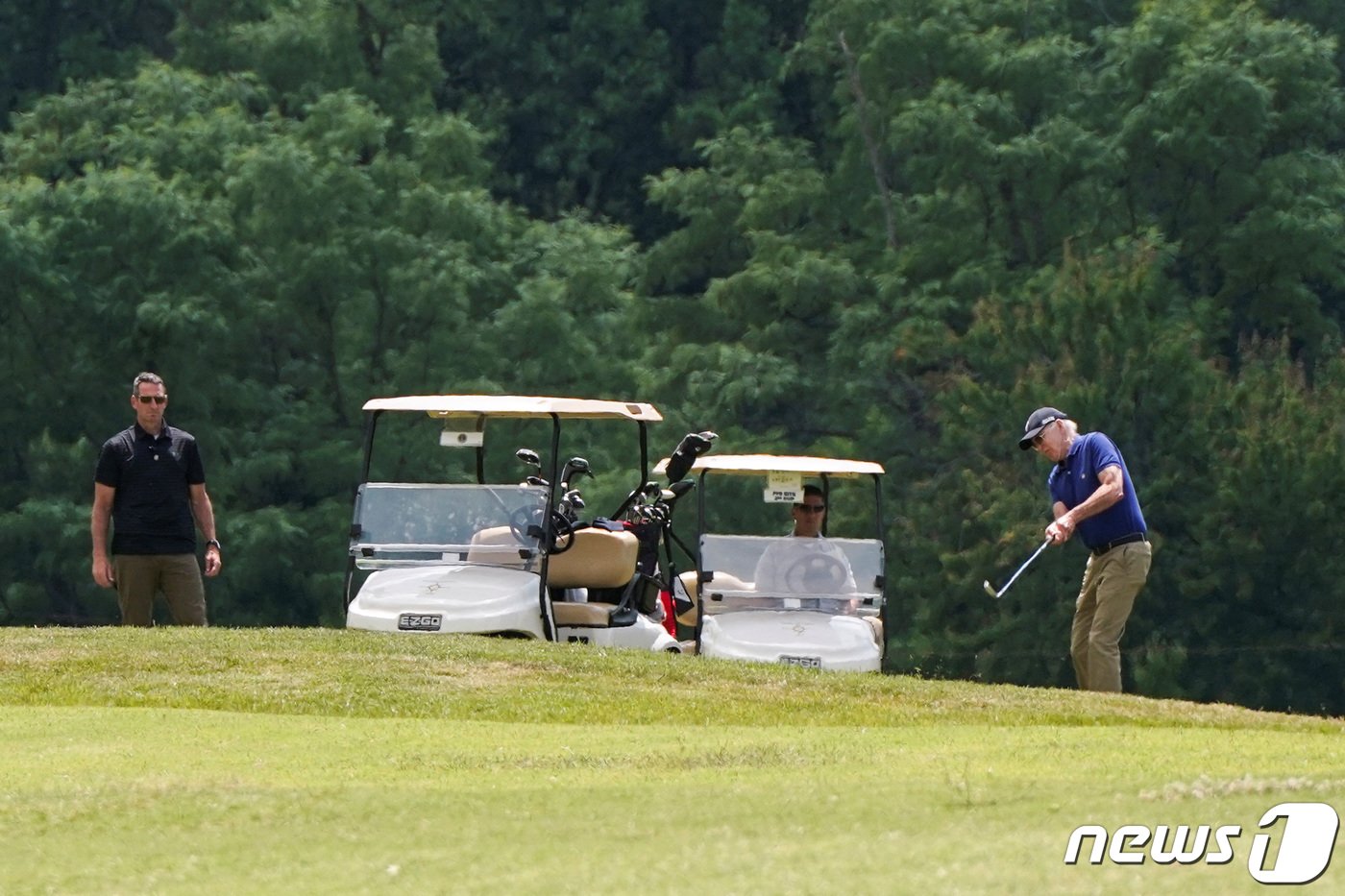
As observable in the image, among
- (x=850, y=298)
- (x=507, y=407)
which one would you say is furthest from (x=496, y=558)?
(x=850, y=298)

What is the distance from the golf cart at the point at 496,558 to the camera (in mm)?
14555

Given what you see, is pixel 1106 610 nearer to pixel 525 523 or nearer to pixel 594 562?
pixel 594 562

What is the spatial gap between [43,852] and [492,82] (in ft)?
141

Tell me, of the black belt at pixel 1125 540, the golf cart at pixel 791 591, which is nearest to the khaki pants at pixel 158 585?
the golf cart at pixel 791 591

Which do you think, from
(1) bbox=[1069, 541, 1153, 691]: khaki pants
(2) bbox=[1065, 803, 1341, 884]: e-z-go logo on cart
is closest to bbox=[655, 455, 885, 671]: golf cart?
(1) bbox=[1069, 541, 1153, 691]: khaki pants

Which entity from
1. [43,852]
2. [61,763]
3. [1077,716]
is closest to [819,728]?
[1077,716]

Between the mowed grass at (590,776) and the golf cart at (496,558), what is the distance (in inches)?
50.2

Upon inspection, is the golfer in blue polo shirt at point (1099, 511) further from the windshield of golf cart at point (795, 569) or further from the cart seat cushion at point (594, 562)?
the cart seat cushion at point (594, 562)

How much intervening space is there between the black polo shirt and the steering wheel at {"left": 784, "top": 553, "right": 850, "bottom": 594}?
347cm

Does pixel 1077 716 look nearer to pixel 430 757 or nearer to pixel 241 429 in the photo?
pixel 430 757

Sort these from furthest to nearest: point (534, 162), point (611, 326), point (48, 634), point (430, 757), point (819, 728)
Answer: point (534, 162) → point (611, 326) → point (48, 634) → point (819, 728) → point (430, 757)

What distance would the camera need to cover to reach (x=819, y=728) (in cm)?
1040

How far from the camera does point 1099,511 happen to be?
1210 centimetres

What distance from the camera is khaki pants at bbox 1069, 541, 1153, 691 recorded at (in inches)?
483
